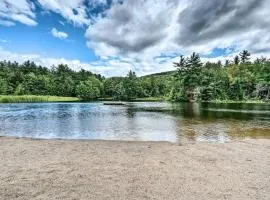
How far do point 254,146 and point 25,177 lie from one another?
11147 millimetres

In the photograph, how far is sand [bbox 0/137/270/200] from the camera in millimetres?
6039

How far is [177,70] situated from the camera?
4070 inches

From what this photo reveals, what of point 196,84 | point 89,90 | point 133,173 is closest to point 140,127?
point 133,173

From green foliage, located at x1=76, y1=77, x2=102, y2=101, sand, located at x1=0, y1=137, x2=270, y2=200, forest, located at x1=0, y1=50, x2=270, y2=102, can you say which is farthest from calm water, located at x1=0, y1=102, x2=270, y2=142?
green foliage, located at x1=76, y1=77, x2=102, y2=101

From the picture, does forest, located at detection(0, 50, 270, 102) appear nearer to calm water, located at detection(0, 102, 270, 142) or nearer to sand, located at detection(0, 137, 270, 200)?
calm water, located at detection(0, 102, 270, 142)

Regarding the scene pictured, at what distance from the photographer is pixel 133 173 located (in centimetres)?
768

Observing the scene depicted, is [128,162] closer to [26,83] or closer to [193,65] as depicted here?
[193,65]

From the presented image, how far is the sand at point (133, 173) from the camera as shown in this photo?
604 centimetres

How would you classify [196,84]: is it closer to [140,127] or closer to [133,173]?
[140,127]

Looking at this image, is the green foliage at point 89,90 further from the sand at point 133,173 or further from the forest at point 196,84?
the sand at point 133,173

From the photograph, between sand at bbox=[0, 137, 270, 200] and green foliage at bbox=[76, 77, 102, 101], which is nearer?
sand at bbox=[0, 137, 270, 200]

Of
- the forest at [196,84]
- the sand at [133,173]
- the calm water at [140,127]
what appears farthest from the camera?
the forest at [196,84]

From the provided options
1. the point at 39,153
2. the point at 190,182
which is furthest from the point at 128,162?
the point at 39,153

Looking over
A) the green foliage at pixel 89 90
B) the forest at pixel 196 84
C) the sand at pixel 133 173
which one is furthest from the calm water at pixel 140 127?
the green foliage at pixel 89 90
